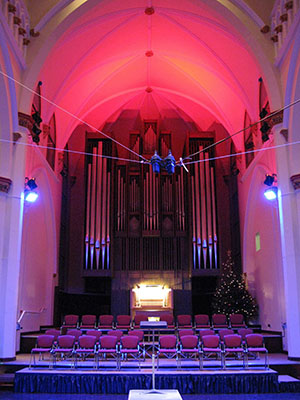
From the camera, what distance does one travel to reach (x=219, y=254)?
52.6ft

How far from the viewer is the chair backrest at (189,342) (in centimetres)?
1034

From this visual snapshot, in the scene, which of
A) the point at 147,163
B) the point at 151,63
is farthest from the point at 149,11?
the point at 147,163

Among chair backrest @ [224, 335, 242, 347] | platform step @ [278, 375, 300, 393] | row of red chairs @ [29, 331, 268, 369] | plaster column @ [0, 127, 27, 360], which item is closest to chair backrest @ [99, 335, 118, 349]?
row of red chairs @ [29, 331, 268, 369]

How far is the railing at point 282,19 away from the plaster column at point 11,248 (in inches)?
262

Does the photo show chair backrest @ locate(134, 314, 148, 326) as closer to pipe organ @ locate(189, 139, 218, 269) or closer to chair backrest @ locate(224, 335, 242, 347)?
pipe organ @ locate(189, 139, 218, 269)

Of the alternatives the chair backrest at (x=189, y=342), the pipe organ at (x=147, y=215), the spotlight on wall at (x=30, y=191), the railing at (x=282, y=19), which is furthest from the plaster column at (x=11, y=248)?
the railing at (x=282, y=19)

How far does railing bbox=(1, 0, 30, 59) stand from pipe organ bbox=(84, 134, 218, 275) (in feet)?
18.9

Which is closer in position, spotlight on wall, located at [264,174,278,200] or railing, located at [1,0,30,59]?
railing, located at [1,0,30,59]

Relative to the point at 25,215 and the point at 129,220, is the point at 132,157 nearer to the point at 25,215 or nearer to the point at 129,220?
the point at 129,220

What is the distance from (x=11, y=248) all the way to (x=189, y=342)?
181 inches

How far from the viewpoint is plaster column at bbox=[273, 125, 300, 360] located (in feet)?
33.3

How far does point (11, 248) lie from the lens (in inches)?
418

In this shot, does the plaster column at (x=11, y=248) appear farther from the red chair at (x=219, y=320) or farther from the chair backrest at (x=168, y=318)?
the red chair at (x=219, y=320)

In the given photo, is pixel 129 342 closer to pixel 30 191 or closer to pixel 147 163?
pixel 30 191
